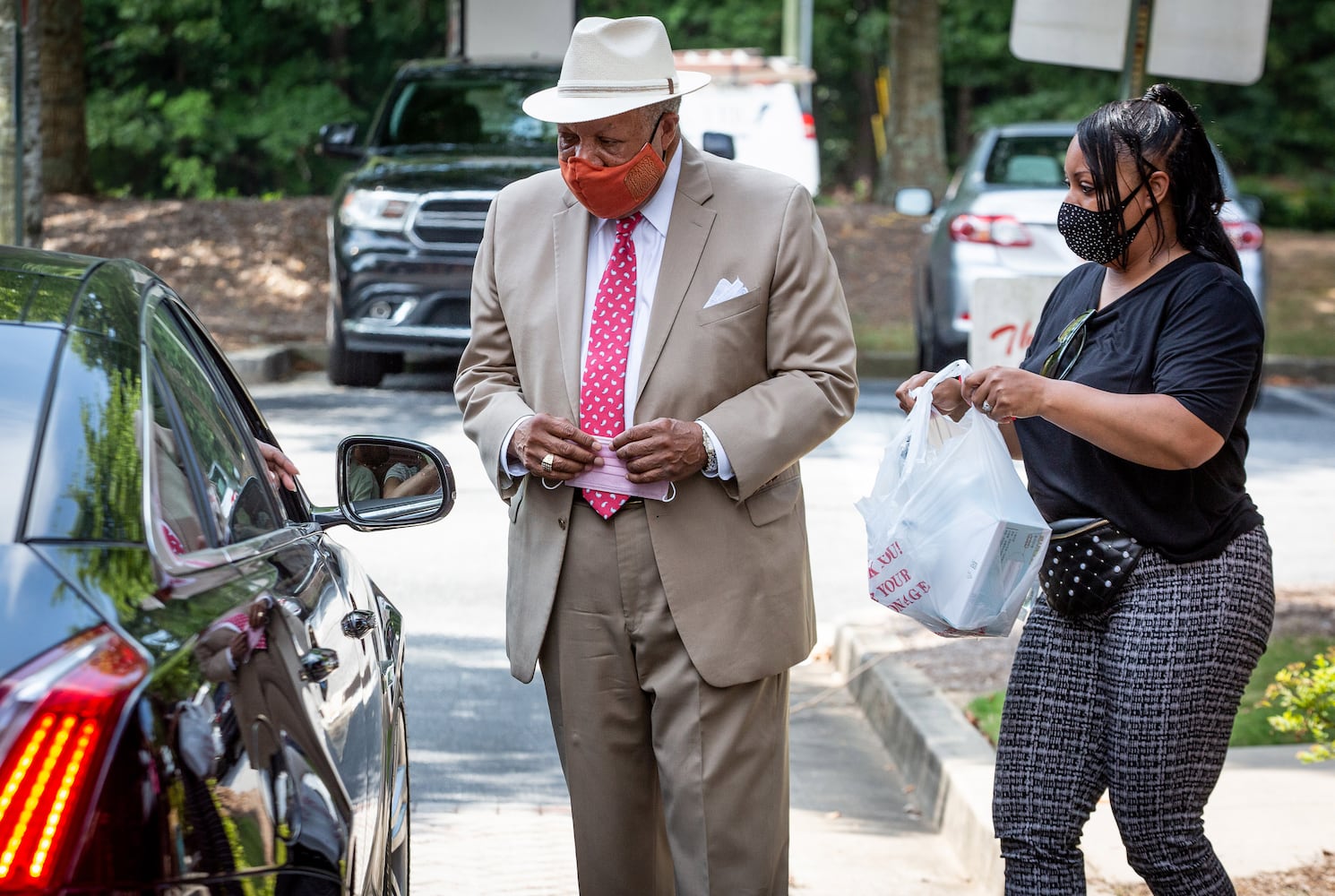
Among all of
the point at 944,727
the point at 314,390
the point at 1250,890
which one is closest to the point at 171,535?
the point at 1250,890

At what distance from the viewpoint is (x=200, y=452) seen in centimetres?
252

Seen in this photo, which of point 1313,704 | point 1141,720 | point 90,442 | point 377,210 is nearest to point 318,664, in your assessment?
point 90,442

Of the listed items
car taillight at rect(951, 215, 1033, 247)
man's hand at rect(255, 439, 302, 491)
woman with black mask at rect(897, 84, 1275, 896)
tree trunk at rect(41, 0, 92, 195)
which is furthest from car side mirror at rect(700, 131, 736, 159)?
tree trunk at rect(41, 0, 92, 195)

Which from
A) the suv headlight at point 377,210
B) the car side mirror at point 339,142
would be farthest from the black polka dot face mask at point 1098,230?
the car side mirror at point 339,142

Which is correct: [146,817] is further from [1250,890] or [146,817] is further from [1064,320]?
[1250,890]

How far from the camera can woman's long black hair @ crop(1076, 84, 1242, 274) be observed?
306 centimetres

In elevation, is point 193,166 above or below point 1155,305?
below

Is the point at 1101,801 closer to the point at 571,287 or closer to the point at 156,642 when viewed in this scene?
the point at 571,287

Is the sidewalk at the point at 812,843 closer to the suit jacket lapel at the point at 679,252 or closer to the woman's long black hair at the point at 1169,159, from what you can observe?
the suit jacket lapel at the point at 679,252

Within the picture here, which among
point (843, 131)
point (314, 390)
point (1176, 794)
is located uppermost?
point (1176, 794)

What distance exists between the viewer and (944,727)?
545 cm

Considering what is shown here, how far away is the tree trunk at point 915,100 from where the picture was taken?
2269 cm

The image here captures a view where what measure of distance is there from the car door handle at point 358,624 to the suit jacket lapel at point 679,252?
63 centimetres

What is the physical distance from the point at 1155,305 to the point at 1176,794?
88 cm
